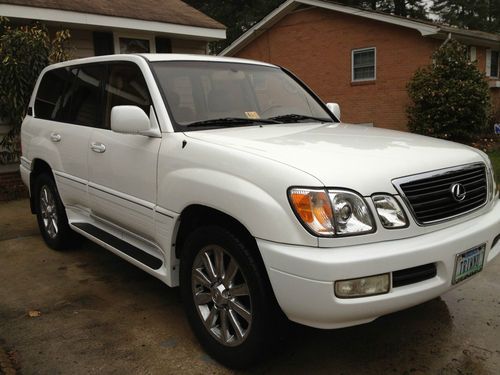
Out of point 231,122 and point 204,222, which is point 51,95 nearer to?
point 231,122

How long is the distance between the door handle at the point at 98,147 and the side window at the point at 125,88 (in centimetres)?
16

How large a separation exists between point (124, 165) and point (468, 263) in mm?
2338

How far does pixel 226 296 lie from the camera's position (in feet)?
9.02

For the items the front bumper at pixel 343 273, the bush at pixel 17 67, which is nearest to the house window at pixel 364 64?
the bush at pixel 17 67

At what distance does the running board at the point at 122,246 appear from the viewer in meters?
Answer: 3.29

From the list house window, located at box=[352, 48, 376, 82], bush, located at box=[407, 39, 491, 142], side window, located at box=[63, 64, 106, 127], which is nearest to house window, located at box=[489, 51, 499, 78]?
house window, located at box=[352, 48, 376, 82]

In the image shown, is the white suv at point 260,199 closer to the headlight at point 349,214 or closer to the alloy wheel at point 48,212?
the headlight at point 349,214

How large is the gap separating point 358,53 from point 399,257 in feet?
50.0

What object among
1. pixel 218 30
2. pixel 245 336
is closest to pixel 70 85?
pixel 245 336

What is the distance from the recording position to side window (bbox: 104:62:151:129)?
138 inches

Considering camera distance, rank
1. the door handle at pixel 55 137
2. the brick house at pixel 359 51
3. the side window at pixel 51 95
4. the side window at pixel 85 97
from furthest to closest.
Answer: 1. the brick house at pixel 359 51
2. the side window at pixel 51 95
3. the door handle at pixel 55 137
4. the side window at pixel 85 97

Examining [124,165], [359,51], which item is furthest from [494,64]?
[124,165]

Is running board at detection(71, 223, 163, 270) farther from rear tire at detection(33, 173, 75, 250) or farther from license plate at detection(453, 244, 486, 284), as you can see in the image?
license plate at detection(453, 244, 486, 284)

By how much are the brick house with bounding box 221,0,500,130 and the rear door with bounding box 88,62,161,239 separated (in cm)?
1221
